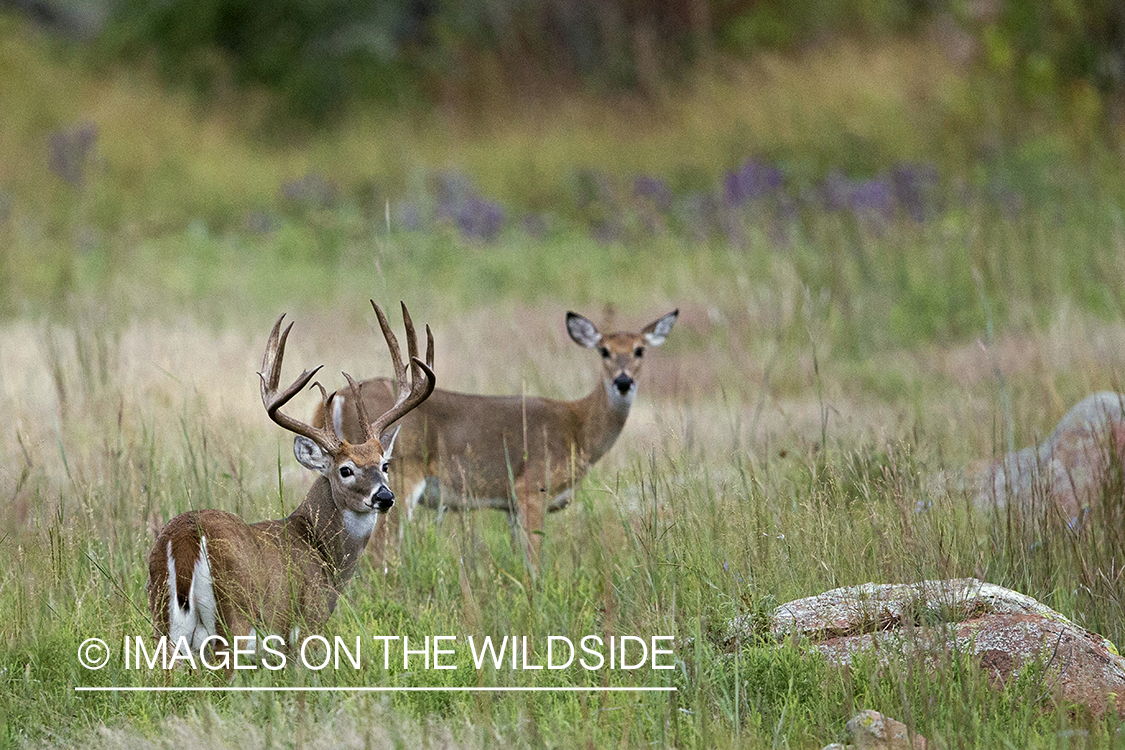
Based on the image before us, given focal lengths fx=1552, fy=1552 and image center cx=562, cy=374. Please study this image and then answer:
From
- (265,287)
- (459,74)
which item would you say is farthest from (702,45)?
(265,287)

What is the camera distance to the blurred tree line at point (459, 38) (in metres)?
20.9

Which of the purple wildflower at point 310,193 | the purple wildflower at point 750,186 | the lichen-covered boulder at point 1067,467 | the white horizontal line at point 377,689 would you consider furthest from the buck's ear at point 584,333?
the purple wildflower at point 310,193

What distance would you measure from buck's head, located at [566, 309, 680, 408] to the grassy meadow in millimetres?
215

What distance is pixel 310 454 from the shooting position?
416 cm

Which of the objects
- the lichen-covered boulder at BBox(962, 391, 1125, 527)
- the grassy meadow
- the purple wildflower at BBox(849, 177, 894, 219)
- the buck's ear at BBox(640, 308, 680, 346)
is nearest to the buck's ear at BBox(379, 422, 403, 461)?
the grassy meadow

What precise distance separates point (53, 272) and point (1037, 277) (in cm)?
700

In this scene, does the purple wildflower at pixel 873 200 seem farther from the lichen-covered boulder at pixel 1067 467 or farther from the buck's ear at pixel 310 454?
the buck's ear at pixel 310 454

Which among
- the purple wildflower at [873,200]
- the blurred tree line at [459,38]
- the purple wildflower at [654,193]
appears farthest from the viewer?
the blurred tree line at [459,38]

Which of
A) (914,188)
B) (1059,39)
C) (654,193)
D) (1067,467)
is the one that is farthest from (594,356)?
(1059,39)

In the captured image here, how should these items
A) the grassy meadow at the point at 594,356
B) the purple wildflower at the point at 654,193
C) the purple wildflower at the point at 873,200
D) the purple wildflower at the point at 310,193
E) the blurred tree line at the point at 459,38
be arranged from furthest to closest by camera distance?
the blurred tree line at the point at 459,38
the purple wildflower at the point at 310,193
the purple wildflower at the point at 654,193
the purple wildflower at the point at 873,200
the grassy meadow at the point at 594,356

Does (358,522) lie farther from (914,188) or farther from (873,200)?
(914,188)

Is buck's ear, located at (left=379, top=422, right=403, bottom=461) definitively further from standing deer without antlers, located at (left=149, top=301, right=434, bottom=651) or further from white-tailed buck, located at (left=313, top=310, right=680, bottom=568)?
white-tailed buck, located at (left=313, top=310, right=680, bottom=568)

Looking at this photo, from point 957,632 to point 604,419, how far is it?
275cm

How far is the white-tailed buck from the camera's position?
5891 mm
